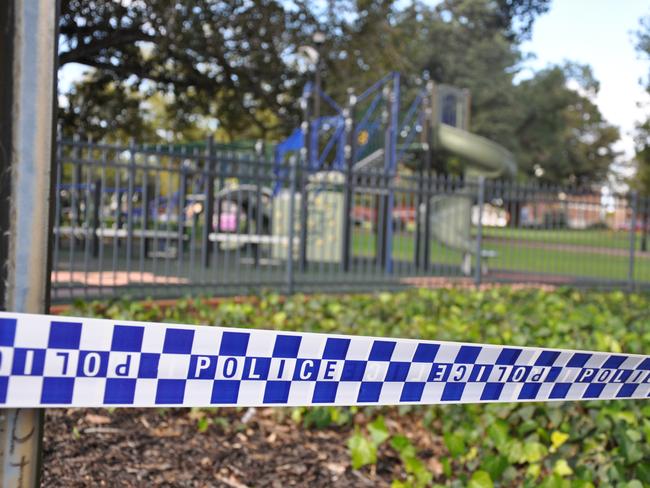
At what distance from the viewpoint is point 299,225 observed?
11133 mm

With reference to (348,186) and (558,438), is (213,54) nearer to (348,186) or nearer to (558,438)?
(348,186)

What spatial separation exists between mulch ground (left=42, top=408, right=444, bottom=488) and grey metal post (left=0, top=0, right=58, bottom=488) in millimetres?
1442

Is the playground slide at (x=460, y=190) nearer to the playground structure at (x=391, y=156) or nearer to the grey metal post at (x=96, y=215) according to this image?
→ the playground structure at (x=391, y=156)

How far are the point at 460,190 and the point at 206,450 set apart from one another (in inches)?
332

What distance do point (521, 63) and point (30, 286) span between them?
47.4 metres

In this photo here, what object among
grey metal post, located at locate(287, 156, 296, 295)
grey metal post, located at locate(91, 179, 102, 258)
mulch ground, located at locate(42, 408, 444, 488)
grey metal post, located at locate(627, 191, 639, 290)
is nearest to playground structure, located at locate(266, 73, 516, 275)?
grey metal post, located at locate(287, 156, 296, 295)

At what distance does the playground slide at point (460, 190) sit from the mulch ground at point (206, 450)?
26.2 ft

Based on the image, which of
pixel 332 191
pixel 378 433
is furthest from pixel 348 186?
pixel 378 433

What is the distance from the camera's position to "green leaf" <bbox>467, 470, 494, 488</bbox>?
282 cm

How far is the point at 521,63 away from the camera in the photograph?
4578cm

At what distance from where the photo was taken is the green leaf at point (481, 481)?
9.24 ft

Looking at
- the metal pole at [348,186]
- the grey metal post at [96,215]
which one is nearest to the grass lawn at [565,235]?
the metal pole at [348,186]

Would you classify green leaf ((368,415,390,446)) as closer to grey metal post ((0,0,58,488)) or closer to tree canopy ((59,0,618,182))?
grey metal post ((0,0,58,488))

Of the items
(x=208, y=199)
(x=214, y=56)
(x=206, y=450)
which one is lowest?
(x=206, y=450)
